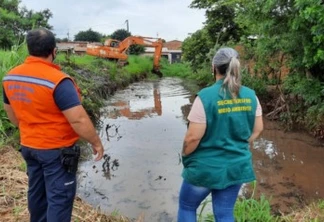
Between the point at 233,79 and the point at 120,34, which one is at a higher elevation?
the point at 120,34

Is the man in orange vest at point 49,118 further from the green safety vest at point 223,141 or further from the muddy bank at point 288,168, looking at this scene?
the muddy bank at point 288,168

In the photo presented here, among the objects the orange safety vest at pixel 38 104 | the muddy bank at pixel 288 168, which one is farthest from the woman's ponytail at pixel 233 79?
the muddy bank at pixel 288 168

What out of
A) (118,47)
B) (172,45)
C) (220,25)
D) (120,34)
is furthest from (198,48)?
(172,45)

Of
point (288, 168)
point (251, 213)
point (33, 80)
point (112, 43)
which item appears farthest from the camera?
point (112, 43)

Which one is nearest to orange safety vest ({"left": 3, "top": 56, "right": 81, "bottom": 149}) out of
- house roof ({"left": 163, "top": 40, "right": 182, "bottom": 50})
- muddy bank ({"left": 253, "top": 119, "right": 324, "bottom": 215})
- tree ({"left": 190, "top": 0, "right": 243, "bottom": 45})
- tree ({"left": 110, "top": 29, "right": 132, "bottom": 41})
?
muddy bank ({"left": 253, "top": 119, "right": 324, "bottom": 215})

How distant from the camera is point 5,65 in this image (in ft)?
19.8

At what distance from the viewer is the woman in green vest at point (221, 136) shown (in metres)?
2.36

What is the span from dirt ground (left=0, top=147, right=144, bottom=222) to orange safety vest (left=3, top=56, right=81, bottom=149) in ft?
4.18

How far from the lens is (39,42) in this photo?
2352 millimetres

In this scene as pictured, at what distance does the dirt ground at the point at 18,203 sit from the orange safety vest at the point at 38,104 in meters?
1.27

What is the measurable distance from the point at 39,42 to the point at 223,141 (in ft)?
4.65

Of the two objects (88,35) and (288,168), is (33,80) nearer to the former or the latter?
(288,168)

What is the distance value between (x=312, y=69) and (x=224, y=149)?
6.27 metres

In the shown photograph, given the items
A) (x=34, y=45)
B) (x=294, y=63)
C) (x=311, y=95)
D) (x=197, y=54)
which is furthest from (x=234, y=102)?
(x=197, y=54)
